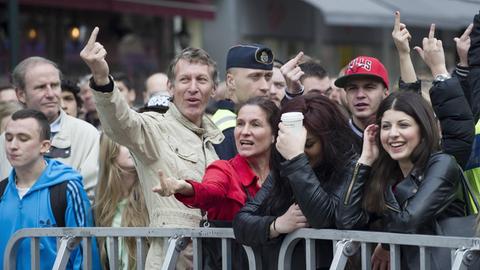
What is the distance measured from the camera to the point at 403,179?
17.4ft

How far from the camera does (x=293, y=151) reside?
530cm

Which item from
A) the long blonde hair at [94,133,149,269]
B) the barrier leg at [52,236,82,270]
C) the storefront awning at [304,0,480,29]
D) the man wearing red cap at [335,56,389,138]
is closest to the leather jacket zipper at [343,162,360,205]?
the man wearing red cap at [335,56,389,138]

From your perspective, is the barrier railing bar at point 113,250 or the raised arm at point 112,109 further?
the barrier railing bar at point 113,250

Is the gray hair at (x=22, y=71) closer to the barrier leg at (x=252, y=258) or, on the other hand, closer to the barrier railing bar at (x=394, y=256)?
the barrier leg at (x=252, y=258)

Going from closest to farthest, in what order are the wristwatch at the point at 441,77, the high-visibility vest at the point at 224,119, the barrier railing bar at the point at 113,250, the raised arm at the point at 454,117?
the raised arm at the point at 454,117, the wristwatch at the point at 441,77, the barrier railing bar at the point at 113,250, the high-visibility vest at the point at 224,119

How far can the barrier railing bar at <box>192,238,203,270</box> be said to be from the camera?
18.6 feet

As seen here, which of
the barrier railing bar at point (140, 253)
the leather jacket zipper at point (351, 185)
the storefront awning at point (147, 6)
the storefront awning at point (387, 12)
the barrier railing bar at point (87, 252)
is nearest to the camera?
the leather jacket zipper at point (351, 185)

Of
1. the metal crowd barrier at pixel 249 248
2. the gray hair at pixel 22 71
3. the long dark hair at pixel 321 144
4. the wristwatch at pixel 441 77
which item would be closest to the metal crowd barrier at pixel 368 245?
the metal crowd barrier at pixel 249 248

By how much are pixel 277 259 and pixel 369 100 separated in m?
1.72

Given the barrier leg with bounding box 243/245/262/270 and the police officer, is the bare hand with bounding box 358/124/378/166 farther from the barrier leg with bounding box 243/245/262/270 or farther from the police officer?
the police officer

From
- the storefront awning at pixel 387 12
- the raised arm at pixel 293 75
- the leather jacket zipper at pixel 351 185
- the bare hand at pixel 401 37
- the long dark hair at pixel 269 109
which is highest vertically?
the storefront awning at pixel 387 12

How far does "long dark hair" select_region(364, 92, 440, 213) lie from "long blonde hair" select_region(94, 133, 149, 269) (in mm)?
2111

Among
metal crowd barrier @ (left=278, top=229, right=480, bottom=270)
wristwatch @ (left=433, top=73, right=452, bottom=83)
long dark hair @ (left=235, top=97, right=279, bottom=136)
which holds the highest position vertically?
wristwatch @ (left=433, top=73, right=452, bottom=83)

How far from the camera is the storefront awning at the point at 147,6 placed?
1728 cm
